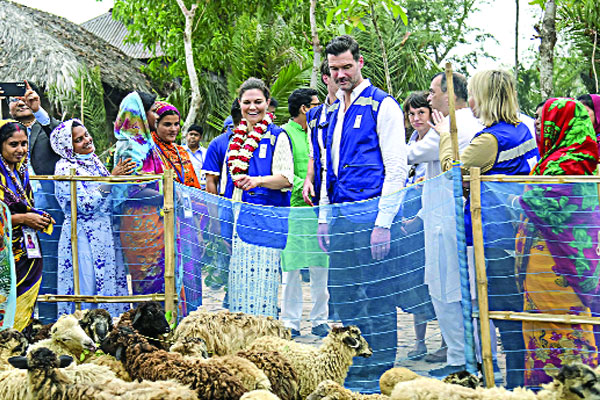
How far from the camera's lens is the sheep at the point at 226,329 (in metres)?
5.55

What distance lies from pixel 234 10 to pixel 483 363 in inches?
755

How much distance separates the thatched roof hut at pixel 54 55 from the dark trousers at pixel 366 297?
59.3 feet

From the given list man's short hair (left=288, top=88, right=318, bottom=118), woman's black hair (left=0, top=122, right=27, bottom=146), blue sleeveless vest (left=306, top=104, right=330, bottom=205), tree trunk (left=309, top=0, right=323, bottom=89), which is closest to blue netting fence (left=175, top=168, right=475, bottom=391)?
blue sleeveless vest (left=306, top=104, right=330, bottom=205)

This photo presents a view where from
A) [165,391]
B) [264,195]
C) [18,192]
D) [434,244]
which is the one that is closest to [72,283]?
[18,192]

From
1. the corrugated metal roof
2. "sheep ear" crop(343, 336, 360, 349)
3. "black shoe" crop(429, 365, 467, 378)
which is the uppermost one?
the corrugated metal roof

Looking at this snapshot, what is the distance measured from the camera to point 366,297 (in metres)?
5.55

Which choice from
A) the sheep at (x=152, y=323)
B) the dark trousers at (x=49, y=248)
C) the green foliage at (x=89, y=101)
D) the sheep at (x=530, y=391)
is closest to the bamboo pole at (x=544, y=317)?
the sheep at (x=530, y=391)

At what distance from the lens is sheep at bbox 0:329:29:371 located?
5.20m

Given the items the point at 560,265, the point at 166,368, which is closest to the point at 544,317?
the point at 560,265

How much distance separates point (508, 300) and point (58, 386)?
Result: 3055 millimetres

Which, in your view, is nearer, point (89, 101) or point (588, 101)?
point (588, 101)

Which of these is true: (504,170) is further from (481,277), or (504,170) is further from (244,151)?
(244,151)

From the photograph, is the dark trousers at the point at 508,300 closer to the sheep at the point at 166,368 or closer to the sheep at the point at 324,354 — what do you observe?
the sheep at the point at 324,354

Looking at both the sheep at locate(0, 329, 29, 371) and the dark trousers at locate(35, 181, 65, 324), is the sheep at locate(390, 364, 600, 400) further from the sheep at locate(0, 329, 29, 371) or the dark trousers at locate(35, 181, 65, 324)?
the dark trousers at locate(35, 181, 65, 324)
